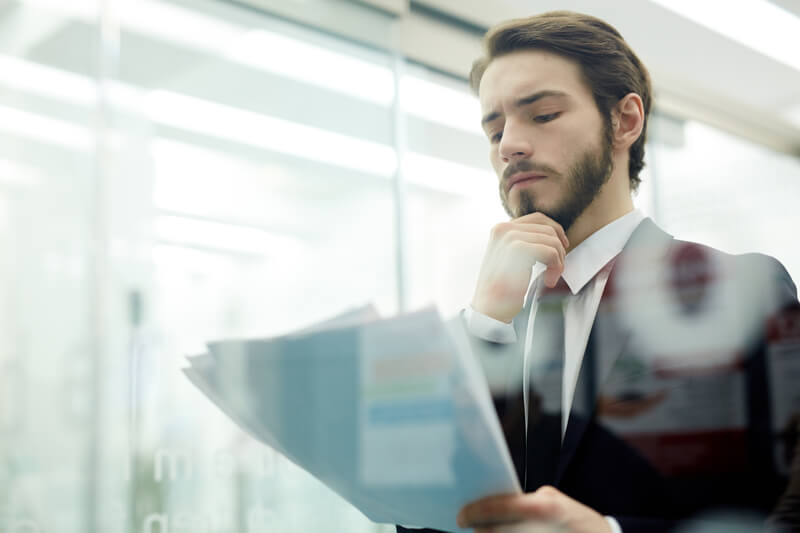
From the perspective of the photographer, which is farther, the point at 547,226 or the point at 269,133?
the point at 269,133

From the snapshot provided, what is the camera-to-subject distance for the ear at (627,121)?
0.89 m

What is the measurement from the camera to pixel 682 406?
28.4 inches

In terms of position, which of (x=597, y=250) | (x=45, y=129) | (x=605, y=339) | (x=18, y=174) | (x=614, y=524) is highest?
(x=45, y=129)

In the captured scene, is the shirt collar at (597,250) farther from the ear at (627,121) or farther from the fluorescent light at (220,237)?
the fluorescent light at (220,237)

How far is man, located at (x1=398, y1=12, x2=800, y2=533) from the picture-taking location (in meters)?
0.68

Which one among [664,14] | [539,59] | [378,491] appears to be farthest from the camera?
[664,14]

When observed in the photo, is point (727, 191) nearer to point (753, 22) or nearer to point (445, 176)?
point (753, 22)

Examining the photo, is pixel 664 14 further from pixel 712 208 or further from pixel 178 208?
pixel 178 208

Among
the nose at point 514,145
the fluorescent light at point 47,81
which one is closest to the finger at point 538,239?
the nose at point 514,145

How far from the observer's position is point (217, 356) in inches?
21.8

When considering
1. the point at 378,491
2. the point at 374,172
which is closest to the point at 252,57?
the point at 374,172

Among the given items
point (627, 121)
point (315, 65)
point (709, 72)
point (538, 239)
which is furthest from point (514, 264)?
point (315, 65)

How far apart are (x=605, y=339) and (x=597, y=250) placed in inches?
5.3

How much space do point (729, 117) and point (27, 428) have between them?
165 cm
